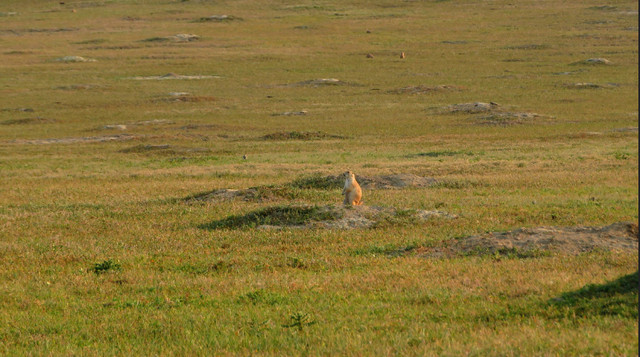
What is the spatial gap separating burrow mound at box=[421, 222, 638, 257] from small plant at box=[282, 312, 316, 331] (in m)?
4.86

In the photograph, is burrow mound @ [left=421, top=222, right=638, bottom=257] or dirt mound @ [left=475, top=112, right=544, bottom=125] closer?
burrow mound @ [left=421, top=222, right=638, bottom=257]

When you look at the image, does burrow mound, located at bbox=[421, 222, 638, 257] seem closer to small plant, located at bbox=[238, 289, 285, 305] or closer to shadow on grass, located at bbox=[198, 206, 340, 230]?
small plant, located at bbox=[238, 289, 285, 305]

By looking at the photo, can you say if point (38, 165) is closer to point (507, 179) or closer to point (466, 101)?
point (507, 179)

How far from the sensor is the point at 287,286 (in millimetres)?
12953

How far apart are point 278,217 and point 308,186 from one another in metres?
7.04

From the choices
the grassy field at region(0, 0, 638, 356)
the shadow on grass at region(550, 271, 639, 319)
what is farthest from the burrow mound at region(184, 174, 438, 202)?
the shadow on grass at region(550, 271, 639, 319)

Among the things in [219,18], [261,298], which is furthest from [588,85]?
[219,18]

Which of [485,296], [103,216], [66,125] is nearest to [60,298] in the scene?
[485,296]

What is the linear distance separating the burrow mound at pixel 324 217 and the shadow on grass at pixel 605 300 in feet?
27.2

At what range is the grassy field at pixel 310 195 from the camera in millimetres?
10438

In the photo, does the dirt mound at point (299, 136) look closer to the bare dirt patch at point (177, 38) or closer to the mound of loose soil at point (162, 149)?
the mound of loose soil at point (162, 149)

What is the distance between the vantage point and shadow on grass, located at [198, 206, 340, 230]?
1947cm

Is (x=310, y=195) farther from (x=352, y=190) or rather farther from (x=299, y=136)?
(x=299, y=136)

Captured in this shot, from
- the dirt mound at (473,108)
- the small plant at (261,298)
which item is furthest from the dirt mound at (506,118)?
the small plant at (261,298)
